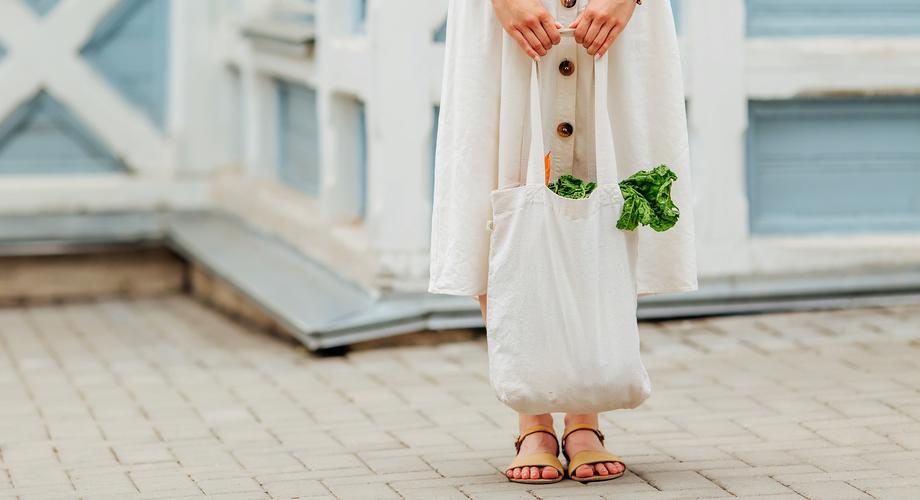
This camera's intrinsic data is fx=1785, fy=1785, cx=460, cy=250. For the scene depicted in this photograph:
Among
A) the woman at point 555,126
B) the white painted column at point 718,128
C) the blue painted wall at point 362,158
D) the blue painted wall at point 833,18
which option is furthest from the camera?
the blue painted wall at point 362,158

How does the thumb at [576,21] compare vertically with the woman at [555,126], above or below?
above

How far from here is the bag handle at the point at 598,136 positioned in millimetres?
4336

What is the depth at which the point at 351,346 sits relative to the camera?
668 centimetres

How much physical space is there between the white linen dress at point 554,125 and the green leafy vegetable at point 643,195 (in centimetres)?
7

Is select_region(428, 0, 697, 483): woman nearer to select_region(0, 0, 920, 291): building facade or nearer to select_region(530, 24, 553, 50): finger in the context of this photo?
select_region(530, 24, 553, 50): finger

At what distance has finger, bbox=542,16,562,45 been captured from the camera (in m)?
4.30

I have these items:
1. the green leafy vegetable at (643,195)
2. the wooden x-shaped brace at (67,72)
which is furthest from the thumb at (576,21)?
the wooden x-shaped brace at (67,72)

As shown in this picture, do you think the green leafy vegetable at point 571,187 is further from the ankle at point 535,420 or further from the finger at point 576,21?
the ankle at point 535,420

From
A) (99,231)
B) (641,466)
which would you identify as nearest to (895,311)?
(641,466)

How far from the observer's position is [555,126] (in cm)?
444

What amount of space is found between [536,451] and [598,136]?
0.81m

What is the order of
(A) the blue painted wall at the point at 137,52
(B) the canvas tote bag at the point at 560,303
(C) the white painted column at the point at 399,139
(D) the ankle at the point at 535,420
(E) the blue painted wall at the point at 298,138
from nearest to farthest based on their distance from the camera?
(B) the canvas tote bag at the point at 560,303, (D) the ankle at the point at 535,420, (C) the white painted column at the point at 399,139, (E) the blue painted wall at the point at 298,138, (A) the blue painted wall at the point at 137,52

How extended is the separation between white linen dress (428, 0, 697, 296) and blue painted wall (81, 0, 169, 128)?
→ 475 cm

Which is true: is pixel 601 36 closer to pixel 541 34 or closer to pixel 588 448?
pixel 541 34
